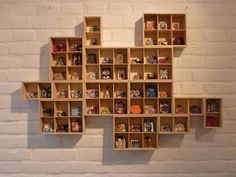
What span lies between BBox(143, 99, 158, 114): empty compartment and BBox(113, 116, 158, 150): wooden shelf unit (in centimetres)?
4

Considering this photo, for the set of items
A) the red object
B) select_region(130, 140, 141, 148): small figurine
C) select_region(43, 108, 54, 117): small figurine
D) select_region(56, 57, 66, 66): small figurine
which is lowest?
select_region(130, 140, 141, 148): small figurine

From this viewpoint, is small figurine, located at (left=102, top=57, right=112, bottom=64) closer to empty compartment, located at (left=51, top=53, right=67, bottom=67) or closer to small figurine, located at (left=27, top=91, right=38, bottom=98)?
empty compartment, located at (left=51, top=53, right=67, bottom=67)

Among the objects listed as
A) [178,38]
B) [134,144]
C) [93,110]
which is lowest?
[134,144]

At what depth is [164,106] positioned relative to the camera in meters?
1.77

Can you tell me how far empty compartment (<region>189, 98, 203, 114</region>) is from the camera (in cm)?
178

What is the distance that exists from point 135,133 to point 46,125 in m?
0.54

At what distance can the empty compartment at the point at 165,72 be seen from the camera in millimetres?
1766

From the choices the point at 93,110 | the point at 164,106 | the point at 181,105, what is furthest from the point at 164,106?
the point at 93,110

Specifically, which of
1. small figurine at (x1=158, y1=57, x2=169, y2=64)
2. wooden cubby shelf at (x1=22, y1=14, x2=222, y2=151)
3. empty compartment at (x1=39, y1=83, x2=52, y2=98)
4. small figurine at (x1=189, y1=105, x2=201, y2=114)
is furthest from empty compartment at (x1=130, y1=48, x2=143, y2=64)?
empty compartment at (x1=39, y1=83, x2=52, y2=98)

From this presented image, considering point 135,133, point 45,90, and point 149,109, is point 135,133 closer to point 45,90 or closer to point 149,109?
point 149,109

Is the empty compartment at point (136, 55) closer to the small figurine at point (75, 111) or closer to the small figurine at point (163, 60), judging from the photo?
the small figurine at point (163, 60)

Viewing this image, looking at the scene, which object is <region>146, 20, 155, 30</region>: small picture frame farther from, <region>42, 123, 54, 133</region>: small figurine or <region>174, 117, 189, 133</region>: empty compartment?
<region>42, 123, 54, 133</region>: small figurine

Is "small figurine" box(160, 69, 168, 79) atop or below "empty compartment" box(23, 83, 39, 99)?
atop

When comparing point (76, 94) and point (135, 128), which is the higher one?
point (76, 94)
